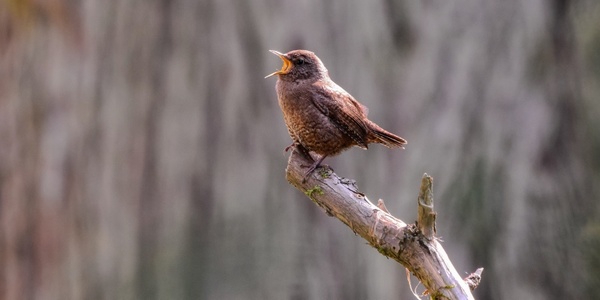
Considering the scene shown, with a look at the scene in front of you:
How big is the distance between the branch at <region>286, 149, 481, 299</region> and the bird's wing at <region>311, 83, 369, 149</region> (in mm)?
517

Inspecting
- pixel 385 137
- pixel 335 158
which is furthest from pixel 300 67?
pixel 335 158

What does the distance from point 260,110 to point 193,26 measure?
56cm

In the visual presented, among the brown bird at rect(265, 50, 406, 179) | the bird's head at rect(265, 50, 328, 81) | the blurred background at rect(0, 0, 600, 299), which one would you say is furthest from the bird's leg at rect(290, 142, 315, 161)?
the blurred background at rect(0, 0, 600, 299)

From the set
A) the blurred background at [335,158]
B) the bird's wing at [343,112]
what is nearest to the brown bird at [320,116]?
the bird's wing at [343,112]

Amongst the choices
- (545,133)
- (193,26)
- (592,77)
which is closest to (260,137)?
(193,26)

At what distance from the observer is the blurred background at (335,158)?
4.62 metres

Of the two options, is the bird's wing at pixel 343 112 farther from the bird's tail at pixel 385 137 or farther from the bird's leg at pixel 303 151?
the bird's leg at pixel 303 151

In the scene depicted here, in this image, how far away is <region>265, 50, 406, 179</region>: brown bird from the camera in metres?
3.31

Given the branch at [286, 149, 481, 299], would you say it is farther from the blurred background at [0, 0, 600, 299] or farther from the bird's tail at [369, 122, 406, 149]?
the blurred background at [0, 0, 600, 299]

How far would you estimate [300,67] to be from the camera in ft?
11.5

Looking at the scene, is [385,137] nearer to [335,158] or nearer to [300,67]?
[300,67]

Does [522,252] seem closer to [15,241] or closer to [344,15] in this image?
[344,15]

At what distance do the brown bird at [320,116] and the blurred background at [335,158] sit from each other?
1.11m

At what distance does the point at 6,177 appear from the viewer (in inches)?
201
